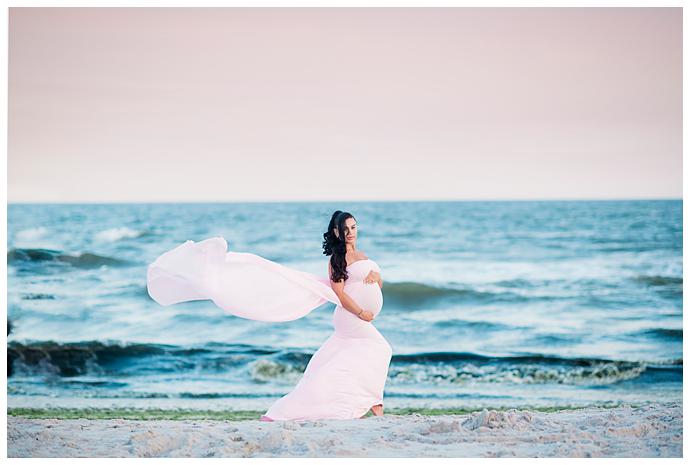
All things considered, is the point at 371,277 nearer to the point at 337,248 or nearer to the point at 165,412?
the point at 337,248

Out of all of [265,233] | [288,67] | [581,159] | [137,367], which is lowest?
[137,367]

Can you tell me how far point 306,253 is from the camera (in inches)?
840

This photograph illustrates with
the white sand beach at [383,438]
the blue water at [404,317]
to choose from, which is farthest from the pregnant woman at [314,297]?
the blue water at [404,317]

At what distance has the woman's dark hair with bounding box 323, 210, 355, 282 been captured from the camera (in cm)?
537

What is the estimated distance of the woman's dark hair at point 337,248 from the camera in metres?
5.37

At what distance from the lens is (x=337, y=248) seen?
5402 mm

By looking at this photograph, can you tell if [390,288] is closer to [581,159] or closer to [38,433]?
[581,159]

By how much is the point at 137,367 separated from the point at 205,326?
2743 millimetres

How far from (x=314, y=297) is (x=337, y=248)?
1.32ft

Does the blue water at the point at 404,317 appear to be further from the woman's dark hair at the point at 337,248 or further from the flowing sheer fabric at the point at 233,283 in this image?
the woman's dark hair at the point at 337,248

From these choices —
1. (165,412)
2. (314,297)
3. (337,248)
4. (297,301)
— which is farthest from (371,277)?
(165,412)

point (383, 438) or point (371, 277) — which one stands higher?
point (371, 277)

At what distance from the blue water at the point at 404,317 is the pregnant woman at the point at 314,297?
8.73ft

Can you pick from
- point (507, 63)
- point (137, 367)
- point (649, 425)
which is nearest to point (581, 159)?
point (507, 63)
